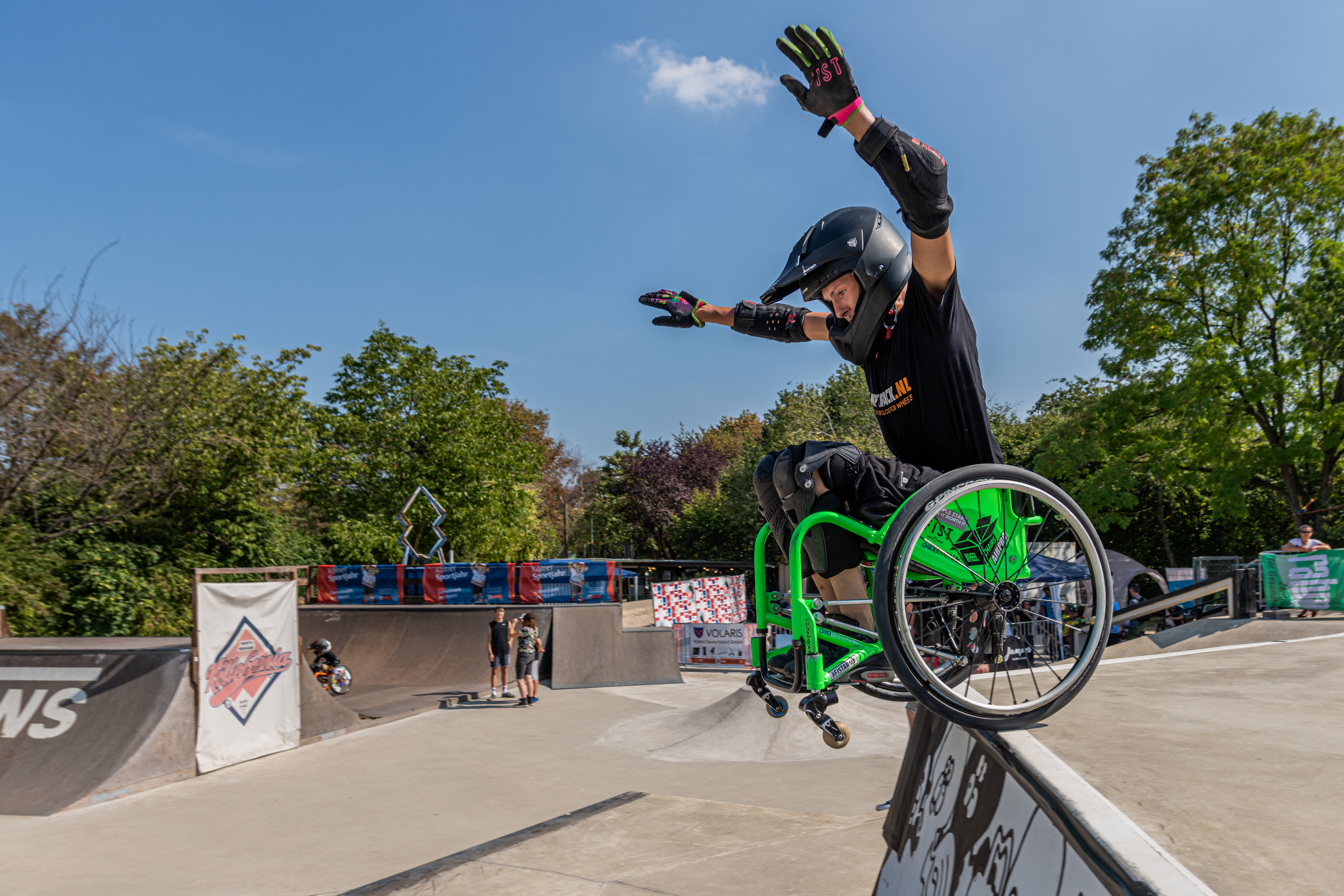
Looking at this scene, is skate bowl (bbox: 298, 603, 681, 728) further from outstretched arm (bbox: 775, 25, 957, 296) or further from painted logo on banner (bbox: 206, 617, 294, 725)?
outstretched arm (bbox: 775, 25, 957, 296)

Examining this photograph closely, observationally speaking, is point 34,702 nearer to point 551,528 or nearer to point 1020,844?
point 1020,844

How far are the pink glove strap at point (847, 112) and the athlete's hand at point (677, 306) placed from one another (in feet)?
4.36

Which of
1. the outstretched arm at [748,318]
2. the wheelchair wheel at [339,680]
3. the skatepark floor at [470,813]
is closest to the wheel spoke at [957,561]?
the outstretched arm at [748,318]

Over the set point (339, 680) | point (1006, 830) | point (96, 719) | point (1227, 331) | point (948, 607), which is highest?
point (1227, 331)

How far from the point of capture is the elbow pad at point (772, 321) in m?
3.30

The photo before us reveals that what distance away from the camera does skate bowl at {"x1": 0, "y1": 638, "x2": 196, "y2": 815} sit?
9.30 meters

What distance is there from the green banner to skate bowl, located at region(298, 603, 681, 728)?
39.9ft

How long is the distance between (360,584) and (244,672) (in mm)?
12979

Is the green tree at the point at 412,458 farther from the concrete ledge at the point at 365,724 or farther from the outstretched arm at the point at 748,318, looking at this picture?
the outstretched arm at the point at 748,318

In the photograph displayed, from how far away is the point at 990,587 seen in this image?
97.8 inches

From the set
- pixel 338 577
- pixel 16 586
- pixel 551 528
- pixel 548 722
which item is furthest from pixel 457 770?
pixel 551 528

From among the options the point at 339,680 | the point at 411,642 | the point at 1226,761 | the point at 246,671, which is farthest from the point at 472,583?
the point at 1226,761

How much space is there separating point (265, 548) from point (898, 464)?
2153 cm

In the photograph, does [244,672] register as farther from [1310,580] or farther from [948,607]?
[1310,580]
